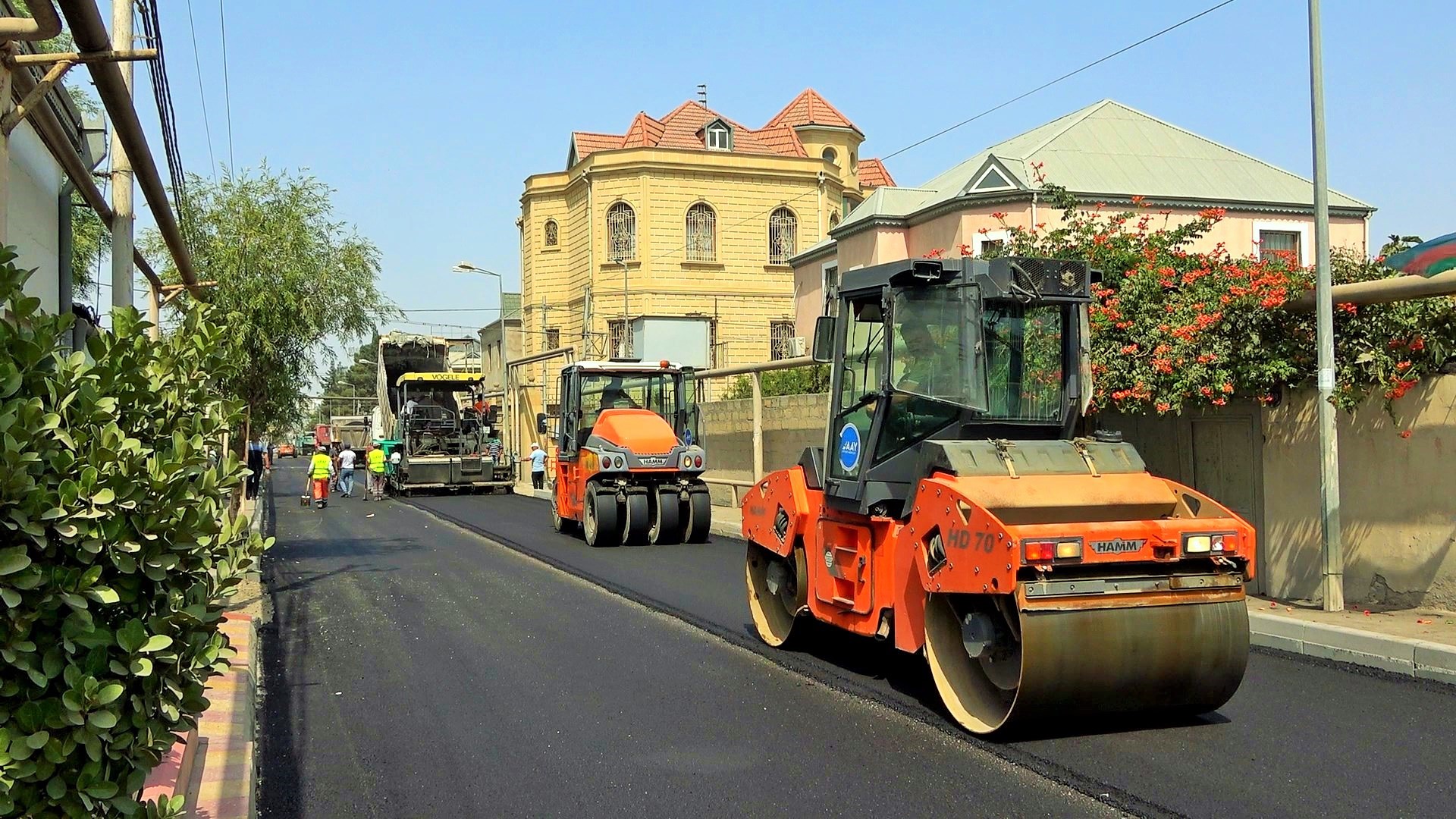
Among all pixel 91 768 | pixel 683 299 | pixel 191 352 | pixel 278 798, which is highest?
pixel 683 299

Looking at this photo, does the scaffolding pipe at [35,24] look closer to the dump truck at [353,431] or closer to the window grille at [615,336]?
the window grille at [615,336]

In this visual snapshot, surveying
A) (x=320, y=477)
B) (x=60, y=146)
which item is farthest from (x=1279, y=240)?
(x=60, y=146)

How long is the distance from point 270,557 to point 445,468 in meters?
15.5

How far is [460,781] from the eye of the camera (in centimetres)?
608

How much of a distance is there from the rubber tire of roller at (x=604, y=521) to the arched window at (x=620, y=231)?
90.9 feet

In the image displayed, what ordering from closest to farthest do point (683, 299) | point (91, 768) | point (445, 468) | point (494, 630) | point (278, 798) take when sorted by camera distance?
point (91, 768) < point (278, 798) < point (494, 630) < point (445, 468) < point (683, 299)

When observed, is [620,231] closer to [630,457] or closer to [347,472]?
[347,472]

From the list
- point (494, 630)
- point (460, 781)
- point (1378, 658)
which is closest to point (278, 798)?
point (460, 781)

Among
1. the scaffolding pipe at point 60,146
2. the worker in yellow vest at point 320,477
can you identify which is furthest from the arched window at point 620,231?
Answer: the scaffolding pipe at point 60,146

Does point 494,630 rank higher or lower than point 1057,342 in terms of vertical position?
lower

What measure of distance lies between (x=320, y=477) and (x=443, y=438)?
5.05m

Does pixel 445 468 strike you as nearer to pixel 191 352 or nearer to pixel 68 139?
pixel 68 139

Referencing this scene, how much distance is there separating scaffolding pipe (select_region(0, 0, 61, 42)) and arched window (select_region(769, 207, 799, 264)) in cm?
4163

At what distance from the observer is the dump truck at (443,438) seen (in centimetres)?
3244
